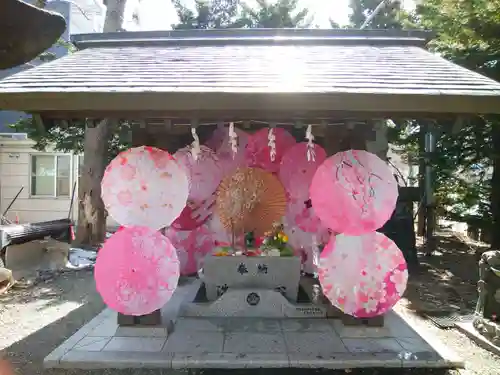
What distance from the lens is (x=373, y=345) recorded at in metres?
5.18

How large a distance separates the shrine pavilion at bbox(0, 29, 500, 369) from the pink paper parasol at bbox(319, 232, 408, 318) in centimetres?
31

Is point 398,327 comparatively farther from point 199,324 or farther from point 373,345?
point 199,324

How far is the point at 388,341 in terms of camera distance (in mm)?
5316

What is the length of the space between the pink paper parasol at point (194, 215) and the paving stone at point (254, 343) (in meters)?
3.13

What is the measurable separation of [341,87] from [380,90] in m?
0.39

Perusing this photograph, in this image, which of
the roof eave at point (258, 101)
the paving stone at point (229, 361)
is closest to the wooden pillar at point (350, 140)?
the roof eave at point (258, 101)

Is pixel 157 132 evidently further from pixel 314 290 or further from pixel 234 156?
pixel 314 290

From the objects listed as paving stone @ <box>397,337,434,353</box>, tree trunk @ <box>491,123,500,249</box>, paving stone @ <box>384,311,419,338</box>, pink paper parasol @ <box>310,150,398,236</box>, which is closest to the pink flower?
pink paper parasol @ <box>310,150,398,236</box>

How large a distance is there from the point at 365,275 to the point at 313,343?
1.04 m

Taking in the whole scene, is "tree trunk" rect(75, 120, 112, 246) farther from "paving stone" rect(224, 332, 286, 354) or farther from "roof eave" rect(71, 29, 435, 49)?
"paving stone" rect(224, 332, 286, 354)

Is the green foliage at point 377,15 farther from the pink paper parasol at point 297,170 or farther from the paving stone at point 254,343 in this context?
the paving stone at point 254,343

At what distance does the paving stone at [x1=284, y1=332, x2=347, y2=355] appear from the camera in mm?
5035

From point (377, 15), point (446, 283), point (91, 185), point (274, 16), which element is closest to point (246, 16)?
point (274, 16)

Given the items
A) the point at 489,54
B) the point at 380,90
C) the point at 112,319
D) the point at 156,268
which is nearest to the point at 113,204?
the point at 156,268
